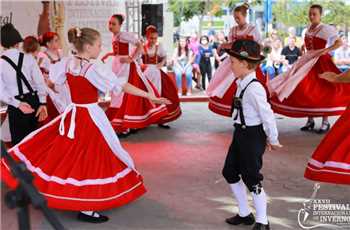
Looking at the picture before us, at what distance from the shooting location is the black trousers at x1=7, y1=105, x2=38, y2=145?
4141mm

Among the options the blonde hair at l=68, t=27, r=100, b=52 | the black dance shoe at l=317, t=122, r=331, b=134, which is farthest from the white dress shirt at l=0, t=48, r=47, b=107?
the black dance shoe at l=317, t=122, r=331, b=134

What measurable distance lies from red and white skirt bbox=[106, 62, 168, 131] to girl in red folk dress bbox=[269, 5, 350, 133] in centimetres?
155

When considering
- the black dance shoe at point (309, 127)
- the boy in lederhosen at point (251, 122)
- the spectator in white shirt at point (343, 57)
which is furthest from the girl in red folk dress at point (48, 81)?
the spectator in white shirt at point (343, 57)

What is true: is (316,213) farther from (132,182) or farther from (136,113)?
(136,113)

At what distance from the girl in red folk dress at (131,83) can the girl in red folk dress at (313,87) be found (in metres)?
1.58

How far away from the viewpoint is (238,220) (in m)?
3.55

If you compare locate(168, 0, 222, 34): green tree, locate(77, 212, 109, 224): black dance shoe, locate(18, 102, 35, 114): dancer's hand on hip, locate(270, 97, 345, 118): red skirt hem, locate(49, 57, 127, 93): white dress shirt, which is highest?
locate(168, 0, 222, 34): green tree

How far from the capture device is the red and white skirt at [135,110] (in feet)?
20.3

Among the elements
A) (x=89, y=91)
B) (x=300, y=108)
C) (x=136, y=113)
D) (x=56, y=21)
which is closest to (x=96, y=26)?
(x=56, y=21)

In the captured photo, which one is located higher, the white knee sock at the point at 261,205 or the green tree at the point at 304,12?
the green tree at the point at 304,12

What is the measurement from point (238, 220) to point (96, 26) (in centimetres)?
597

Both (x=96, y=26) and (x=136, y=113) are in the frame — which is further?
(x=96, y=26)

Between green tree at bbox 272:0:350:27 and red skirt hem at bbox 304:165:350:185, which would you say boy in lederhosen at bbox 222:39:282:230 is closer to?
red skirt hem at bbox 304:165:350:185

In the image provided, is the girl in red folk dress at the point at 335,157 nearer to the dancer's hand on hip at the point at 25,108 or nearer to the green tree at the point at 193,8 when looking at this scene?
the dancer's hand on hip at the point at 25,108
